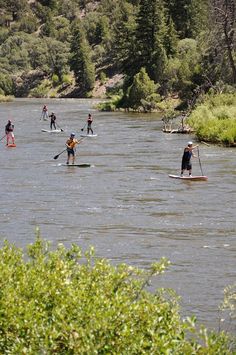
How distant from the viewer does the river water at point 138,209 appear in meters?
18.3

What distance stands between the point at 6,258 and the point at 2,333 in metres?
1.91

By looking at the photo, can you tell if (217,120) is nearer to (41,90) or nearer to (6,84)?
(41,90)

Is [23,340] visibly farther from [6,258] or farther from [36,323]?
[6,258]

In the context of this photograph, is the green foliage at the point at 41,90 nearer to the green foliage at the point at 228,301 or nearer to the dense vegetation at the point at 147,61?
the dense vegetation at the point at 147,61

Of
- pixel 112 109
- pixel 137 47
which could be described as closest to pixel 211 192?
pixel 112 109

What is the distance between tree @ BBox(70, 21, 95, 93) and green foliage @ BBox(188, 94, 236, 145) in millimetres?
86722

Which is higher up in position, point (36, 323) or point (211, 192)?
point (36, 323)

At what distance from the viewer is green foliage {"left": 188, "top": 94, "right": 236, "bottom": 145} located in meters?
46.7

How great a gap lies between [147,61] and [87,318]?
94892 millimetres

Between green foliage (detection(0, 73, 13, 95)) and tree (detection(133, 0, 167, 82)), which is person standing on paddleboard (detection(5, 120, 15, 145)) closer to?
tree (detection(133, 0, 167, 82))

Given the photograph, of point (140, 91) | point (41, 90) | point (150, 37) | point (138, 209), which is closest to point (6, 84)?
point (41, 90)

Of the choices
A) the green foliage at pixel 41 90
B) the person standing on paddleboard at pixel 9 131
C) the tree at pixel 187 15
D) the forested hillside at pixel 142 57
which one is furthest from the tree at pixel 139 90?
the green foliage at pixel 41 90

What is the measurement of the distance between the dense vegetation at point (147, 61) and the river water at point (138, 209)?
952 centimetres

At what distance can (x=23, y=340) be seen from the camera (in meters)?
8.67
